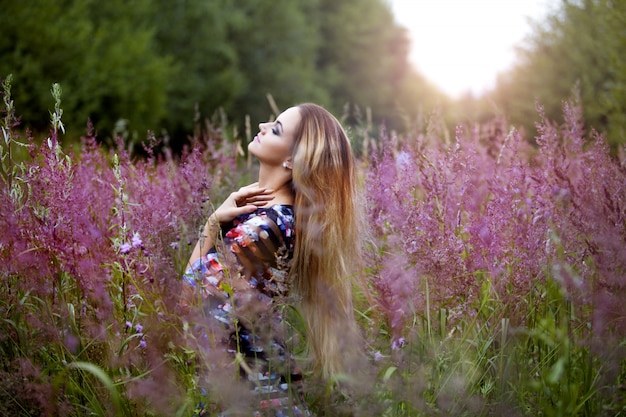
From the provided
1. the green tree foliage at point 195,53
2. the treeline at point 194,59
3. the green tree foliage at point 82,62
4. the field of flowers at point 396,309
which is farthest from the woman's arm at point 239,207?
the green tree foliage at point 195,53

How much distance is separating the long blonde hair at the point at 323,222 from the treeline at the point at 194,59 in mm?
1913

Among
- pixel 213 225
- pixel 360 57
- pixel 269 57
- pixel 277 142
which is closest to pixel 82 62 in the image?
pixel 277 142

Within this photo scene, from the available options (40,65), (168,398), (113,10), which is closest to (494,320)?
(168,398)

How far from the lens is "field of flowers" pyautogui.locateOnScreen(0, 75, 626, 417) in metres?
2.07

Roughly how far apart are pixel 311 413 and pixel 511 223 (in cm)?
128

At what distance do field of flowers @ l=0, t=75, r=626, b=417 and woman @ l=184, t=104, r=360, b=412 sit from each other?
0.16 meters

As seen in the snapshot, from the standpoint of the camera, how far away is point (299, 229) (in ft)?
8.93

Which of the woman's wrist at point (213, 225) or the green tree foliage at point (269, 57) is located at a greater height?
the green tree foliage at point (269, 57)

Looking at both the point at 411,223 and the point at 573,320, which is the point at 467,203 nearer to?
the point at 411,223

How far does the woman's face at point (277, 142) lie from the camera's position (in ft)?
9.53

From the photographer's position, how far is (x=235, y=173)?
16.8 ft

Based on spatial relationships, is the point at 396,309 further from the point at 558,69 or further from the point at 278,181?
the point at 558,69

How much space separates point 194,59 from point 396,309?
20.3 meters

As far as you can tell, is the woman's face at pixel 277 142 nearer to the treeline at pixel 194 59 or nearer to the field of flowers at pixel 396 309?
the field of flowers at pixel 396 309
